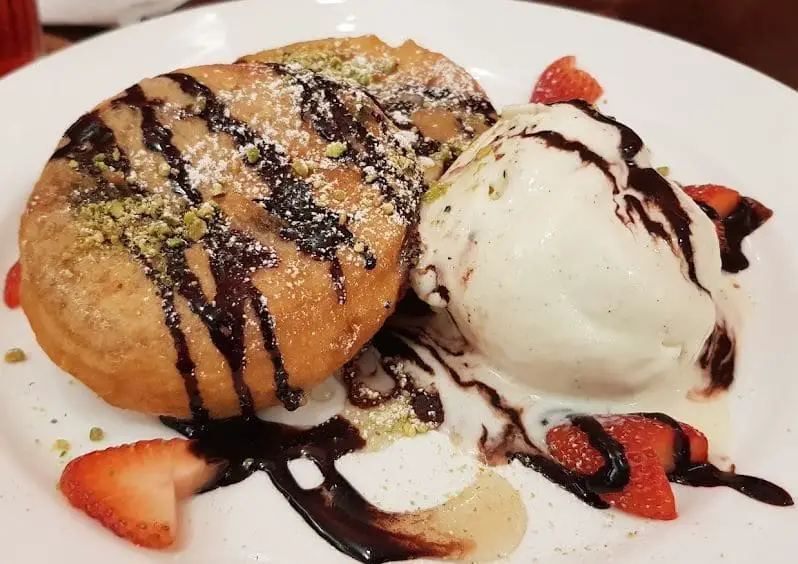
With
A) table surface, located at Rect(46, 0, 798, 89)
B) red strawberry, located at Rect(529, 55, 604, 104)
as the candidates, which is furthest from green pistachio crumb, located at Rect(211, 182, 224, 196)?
table surface, located at Rect(46, 0, 798, 89)

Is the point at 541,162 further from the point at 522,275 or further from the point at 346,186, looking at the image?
the point at 346,186

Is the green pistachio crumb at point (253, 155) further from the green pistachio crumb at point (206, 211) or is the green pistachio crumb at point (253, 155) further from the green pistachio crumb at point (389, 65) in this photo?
the green pistachio crumb at point (389, 65)

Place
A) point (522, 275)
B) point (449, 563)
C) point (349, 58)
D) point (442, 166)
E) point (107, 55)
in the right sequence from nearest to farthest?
1. point (449, 563)
2. point (522, 275)
3. point (442, 166)
4. point (349, 58)
5. point (107, 55)

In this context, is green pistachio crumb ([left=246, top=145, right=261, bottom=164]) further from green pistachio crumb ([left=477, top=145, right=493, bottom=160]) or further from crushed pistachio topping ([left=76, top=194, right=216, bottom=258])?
green pistachio crumb ([left=477, top=145, right=493, bottom=160])

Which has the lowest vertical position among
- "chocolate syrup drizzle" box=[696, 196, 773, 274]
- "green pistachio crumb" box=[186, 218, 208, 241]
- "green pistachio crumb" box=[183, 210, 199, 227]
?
"chocolate syrup drizzle" box=[696, 196, 773, 274]

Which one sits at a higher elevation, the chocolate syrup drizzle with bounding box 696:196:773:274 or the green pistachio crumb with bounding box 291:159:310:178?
the green pistachio crumb with bounding box 291:159:310:178

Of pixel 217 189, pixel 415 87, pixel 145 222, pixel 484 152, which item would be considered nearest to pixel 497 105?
pixel 415 87

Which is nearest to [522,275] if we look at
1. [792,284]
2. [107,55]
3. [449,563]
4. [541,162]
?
[541,162]

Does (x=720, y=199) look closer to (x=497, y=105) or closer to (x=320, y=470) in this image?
(x=497, y=105)

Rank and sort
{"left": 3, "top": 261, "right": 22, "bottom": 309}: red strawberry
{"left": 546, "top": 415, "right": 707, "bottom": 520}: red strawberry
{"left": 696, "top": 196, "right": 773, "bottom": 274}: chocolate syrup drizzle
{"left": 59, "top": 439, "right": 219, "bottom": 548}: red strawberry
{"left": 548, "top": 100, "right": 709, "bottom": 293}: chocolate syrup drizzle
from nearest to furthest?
{"left": 59, "top": 439, "right": 219, "bottom": 548}: red strawberry → {"left": 546, "top": 415, "right": 707, "bottom": 520}: red strawberry → {"left": 548, "top": 100, "right": 709, "bottom": 293}: chocolate syrup drizzle → {"left": 3, "top": 261, "right": 22, "bottom": 309}: red strawberry → {"left": 696, "top": 196, "right": 773, "bottom": 274}: chocolate syrup drizzle
